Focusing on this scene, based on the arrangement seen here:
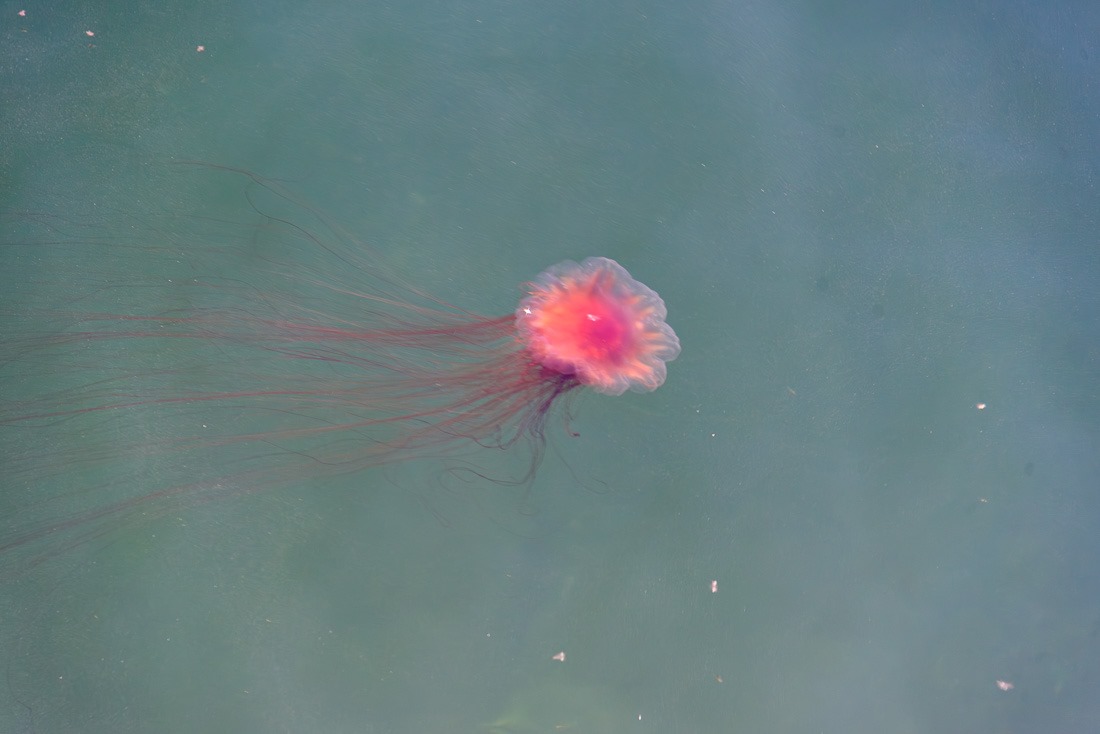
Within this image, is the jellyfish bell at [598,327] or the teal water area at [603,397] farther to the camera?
the jellyfish bell at [598,327]

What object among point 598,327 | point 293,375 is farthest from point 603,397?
point 293,375

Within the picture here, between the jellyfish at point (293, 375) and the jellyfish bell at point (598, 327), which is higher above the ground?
the jellyfish bell at point (598, 327)

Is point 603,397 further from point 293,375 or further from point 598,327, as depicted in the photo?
point 293,375

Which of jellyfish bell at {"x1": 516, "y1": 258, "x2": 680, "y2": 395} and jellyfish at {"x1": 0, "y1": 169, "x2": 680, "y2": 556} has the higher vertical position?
jellyfish bell at {"x1": 516, "y1": 258, "x2": 680, "y2": 395}

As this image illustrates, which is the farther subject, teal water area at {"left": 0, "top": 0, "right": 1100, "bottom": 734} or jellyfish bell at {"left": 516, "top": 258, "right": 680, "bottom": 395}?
jellyfish bell at {"left": 516, "top": 258, "right": 680, "bottom": 395}

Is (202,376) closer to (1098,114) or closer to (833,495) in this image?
(833,495)

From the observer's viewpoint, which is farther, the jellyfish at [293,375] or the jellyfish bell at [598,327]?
the jellyfish bell at [598,327]
